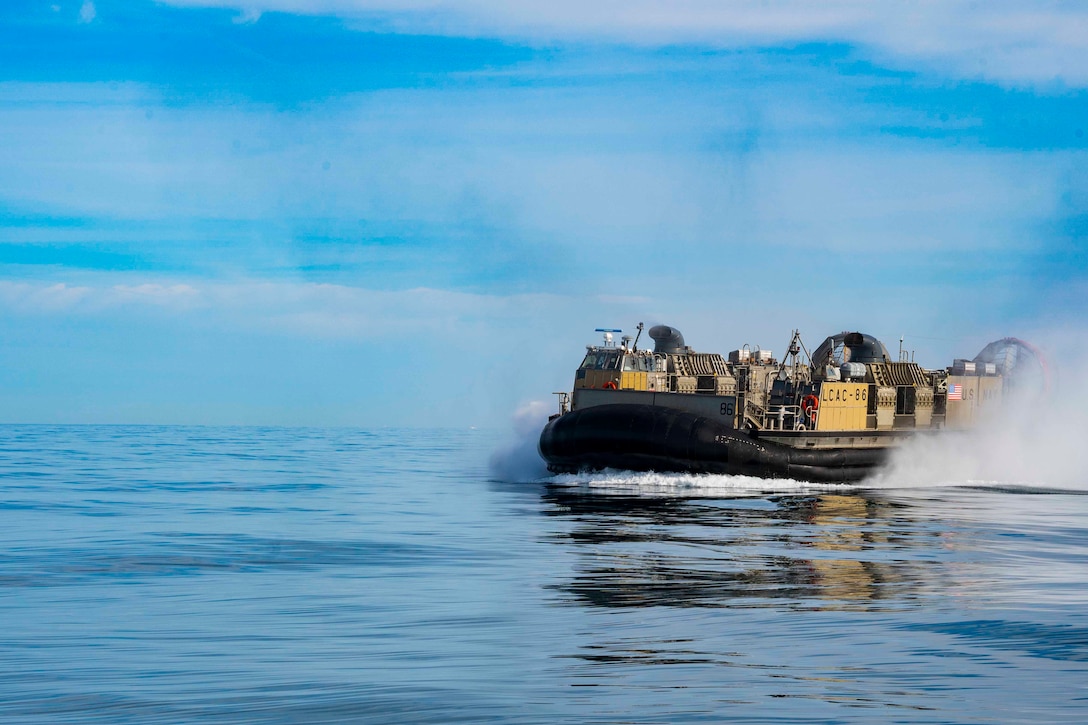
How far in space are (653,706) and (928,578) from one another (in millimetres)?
8645

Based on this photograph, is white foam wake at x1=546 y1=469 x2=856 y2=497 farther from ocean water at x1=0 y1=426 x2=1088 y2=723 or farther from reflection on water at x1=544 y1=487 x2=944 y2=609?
ocean water at x1=0 y1=426 x2=1088 y2=723

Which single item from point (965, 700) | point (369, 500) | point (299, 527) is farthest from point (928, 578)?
point (369, 500)

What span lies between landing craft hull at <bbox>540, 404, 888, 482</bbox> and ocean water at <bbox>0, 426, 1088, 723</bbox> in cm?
759

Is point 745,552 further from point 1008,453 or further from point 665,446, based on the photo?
point 1008,453

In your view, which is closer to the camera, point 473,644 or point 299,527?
point 473,644

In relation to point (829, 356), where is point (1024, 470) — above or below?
below

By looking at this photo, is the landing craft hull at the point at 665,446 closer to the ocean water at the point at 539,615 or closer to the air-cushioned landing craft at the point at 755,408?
the air-cushioned landing craft at the point at 755,408

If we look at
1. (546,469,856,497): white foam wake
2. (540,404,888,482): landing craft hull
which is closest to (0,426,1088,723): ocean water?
(546,469,856,497): white foam wake

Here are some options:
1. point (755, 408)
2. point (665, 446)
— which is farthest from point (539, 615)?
point (755, 408)

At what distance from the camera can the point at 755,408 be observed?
39.7 meters

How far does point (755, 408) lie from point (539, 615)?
2772 cm

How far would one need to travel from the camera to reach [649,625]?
40.5 feet

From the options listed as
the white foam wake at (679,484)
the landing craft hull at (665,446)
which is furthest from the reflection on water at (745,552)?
the landing craft hull at (665,446)

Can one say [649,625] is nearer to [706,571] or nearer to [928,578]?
[706,571]
